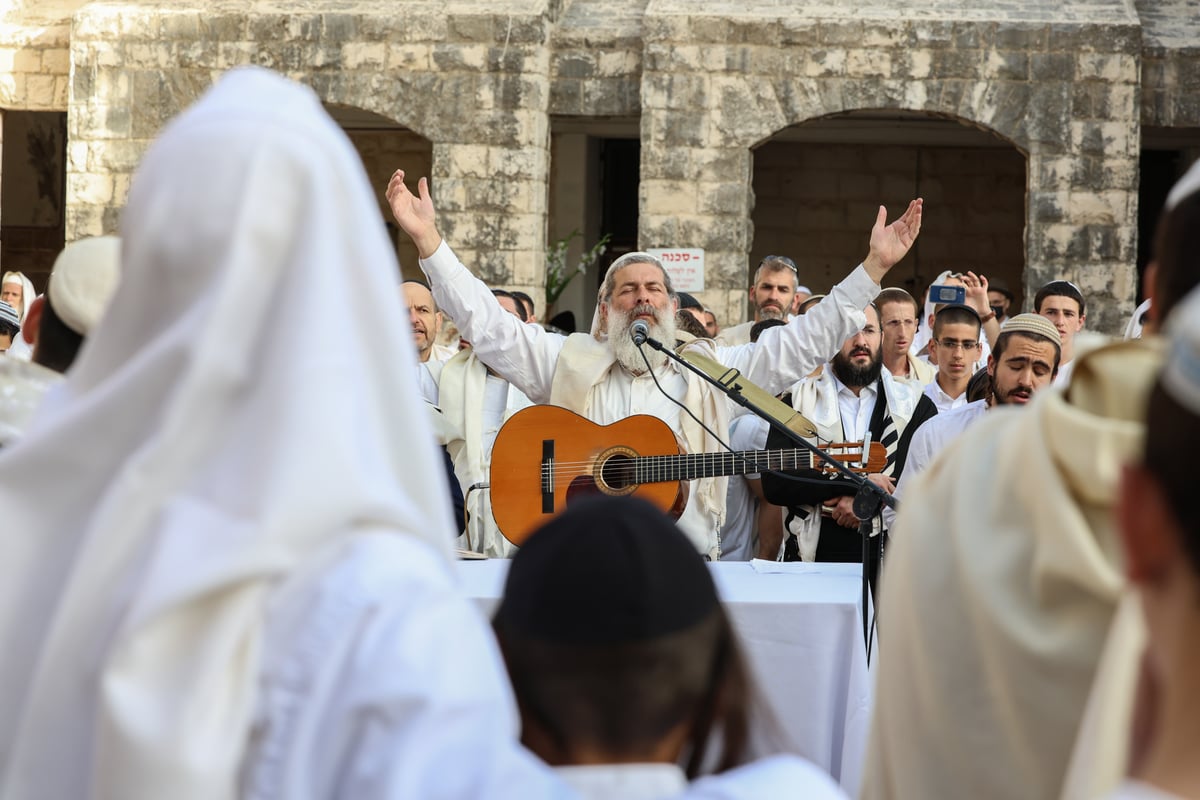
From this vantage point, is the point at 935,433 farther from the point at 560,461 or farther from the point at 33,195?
the point at 33,195

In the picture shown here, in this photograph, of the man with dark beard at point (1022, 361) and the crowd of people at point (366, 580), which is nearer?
the crowd of people at point (366, 580)

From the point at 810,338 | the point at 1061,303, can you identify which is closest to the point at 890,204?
the point at 1061,303

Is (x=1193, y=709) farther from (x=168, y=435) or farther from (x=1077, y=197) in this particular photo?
(x=1077, y=197)

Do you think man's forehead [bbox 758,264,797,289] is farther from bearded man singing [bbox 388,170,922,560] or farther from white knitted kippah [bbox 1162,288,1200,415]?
white knitted kippah [bbox 1162,288,1200,415]

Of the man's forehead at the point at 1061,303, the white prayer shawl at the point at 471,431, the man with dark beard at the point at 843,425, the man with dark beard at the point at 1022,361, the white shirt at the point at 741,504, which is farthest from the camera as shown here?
the man's forehead at the point at 1061,303

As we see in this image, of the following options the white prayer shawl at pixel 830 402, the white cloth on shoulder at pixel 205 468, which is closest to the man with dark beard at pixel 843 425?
the white prayer shawl at pixel 830 402

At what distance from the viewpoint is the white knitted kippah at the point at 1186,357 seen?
85 cm

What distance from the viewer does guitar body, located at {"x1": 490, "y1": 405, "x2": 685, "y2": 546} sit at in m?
Result: 5.46

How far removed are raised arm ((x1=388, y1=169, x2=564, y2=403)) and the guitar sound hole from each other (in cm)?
66

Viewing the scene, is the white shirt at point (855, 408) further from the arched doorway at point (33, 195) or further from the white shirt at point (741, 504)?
the arched doorway at point (33, 195)

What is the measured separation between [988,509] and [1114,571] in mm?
193

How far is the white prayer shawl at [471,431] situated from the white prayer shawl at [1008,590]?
4.91 meters

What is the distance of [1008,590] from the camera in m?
1.50

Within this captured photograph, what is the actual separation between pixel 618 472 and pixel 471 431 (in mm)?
1515
